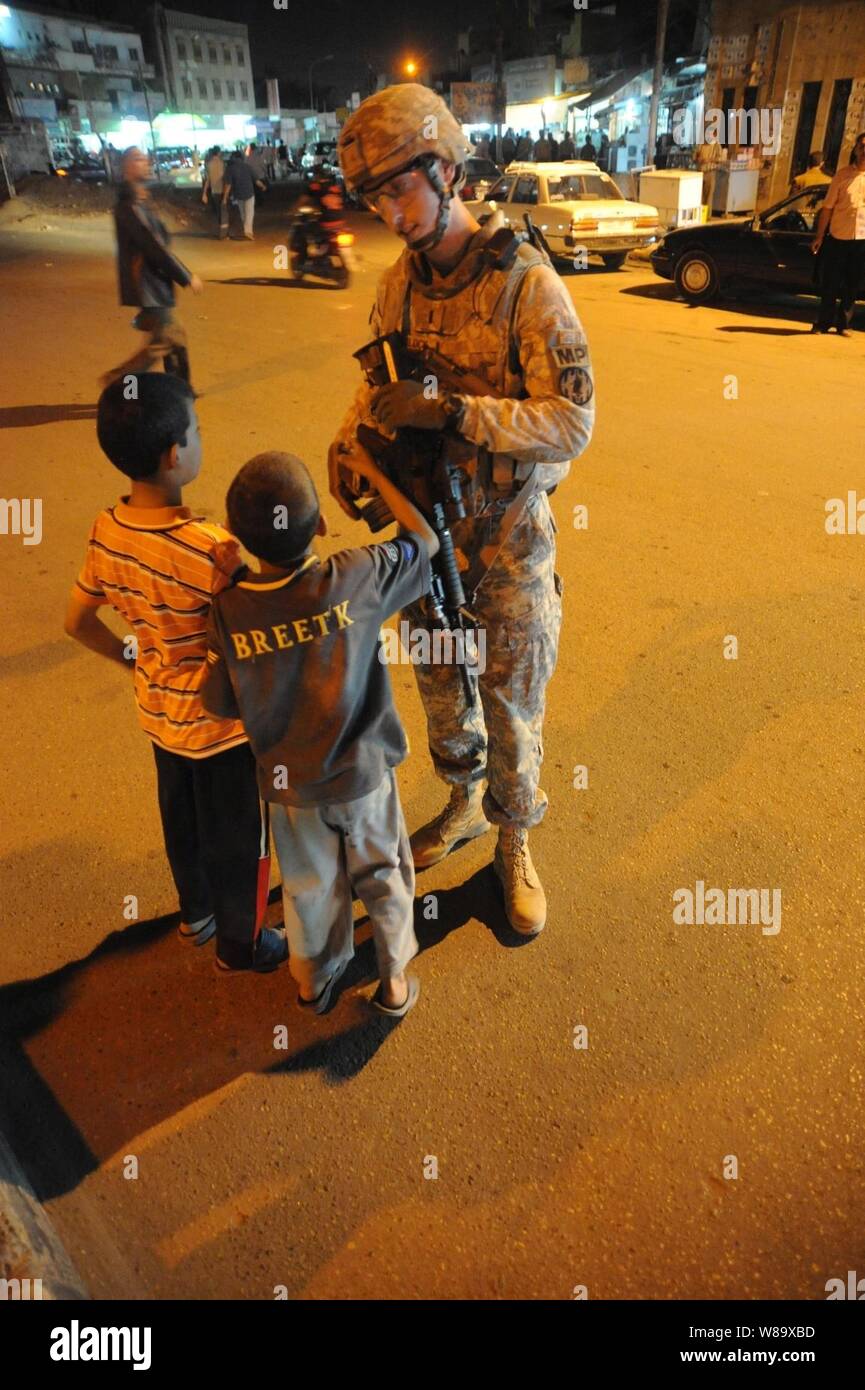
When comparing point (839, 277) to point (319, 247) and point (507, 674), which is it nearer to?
point (319, 247)

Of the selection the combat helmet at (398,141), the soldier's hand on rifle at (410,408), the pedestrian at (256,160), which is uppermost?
the pedestrian at (256,160)

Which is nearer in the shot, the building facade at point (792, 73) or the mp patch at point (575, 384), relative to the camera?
the mp patch at point (575, 384)

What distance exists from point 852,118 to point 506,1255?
2027 cm

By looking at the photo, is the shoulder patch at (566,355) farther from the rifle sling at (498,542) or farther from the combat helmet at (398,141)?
the combat helmet at (398,141)

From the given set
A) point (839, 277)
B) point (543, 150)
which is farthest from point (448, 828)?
point (543, 150)

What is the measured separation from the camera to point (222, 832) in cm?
219

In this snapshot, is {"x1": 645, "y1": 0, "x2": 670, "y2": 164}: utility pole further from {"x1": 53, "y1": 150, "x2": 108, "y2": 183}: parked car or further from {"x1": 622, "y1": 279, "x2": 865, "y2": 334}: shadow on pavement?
{"x1": 53, "y1": 150, "x2": 108, "y2": 183}: parked car

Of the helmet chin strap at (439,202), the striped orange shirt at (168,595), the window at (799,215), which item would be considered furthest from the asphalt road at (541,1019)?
the window at (799,215)

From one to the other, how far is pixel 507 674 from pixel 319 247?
12.5 metres

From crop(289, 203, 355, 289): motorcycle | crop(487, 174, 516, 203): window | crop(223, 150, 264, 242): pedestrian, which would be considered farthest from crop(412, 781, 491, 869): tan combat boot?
crop(223, 150, 264, 242): pedestrian

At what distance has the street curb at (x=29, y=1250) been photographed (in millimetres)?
1646

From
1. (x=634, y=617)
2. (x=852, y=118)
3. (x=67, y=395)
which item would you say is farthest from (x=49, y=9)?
(x=634, y=617)

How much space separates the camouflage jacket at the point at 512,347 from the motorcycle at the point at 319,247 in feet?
39.3

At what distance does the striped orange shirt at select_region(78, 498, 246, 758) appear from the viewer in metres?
1.86
